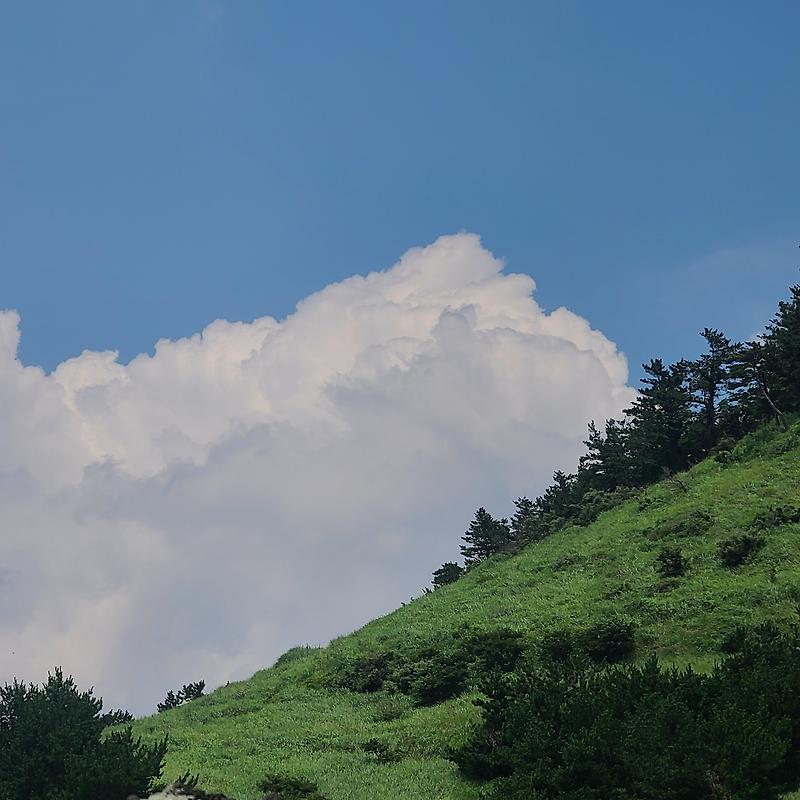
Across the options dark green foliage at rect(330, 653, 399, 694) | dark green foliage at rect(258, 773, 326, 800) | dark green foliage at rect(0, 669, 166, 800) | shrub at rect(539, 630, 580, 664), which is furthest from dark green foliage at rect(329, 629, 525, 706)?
dark green foliage at rect(0, 669, 166, 800)

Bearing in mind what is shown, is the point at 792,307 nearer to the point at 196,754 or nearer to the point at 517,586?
the point at 517,586

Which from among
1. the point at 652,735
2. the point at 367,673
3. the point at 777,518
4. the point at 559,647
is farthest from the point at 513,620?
the point at 652,735

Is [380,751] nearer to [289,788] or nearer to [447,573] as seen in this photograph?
[289,788]

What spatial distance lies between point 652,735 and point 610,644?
1415 cm

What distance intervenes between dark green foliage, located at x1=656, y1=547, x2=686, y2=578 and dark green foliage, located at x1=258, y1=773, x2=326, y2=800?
19895 millimetres

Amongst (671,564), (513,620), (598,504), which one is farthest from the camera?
(598,504)

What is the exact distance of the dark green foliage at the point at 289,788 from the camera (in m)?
21.5

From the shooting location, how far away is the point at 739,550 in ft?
120

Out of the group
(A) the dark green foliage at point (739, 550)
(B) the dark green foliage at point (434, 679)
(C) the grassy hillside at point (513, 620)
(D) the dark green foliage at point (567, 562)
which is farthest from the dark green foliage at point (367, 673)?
(A) the dark green foliage at point (739, 550)

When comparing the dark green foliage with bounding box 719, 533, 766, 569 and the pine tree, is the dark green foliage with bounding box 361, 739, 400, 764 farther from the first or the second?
the pine tree

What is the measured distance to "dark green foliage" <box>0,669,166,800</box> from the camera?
2036 centimetres

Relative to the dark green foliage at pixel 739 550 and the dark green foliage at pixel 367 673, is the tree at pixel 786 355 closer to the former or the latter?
the dark green foliage at pixel 739 550

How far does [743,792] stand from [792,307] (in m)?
51.4

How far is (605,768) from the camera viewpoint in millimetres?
17641
